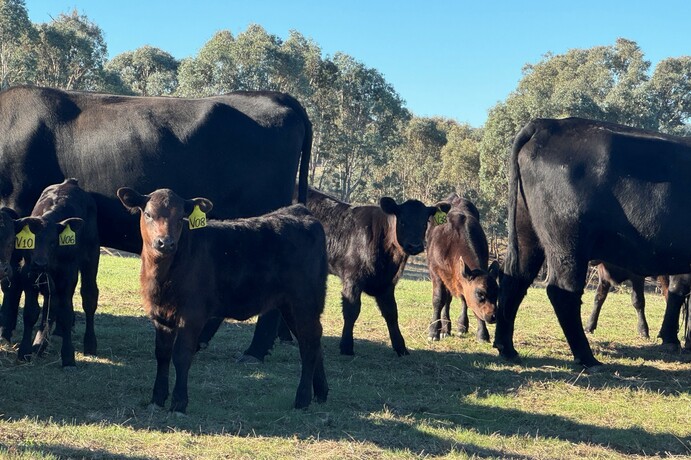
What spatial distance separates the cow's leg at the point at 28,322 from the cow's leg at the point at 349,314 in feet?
10.9

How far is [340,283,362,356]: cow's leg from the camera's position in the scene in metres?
9.51

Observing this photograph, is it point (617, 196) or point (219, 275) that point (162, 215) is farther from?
point (617, 196)

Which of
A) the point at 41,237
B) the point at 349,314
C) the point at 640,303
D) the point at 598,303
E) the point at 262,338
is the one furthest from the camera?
the point at 598,303

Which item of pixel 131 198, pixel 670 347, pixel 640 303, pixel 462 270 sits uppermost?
pixel 131 198

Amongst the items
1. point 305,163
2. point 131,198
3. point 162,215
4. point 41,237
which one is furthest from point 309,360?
point 305,163

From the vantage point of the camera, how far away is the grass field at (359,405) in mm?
5770

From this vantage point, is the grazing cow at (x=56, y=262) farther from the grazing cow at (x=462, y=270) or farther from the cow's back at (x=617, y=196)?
the cow's back at (x=617, y=196)

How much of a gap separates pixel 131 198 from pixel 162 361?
1.40 meters

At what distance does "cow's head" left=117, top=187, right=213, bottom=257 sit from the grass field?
136 centimetres

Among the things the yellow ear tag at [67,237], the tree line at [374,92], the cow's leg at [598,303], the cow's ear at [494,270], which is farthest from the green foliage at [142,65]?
the yellow ear tag at [67,237]

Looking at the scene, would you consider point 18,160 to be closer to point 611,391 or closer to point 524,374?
point 524,374

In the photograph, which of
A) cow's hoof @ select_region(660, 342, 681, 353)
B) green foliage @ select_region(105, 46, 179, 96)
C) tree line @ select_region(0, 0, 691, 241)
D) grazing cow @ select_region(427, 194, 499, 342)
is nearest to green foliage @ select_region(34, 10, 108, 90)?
tree line @ select_region(0, 0, 691, 241)

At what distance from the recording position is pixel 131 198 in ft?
22.1

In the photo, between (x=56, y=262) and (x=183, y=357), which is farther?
(x=56, y=262)
